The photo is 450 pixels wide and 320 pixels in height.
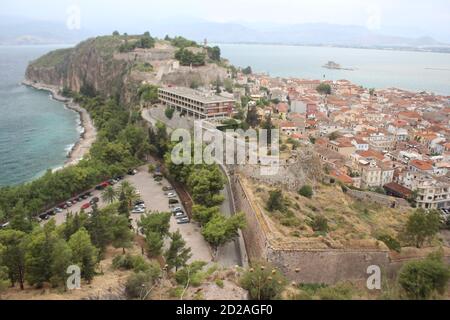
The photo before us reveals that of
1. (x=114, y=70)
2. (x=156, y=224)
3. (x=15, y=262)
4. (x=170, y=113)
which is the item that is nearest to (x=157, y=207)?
(x=156, y=224)

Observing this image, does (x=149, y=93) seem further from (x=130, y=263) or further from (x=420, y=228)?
(x=420, y=228)

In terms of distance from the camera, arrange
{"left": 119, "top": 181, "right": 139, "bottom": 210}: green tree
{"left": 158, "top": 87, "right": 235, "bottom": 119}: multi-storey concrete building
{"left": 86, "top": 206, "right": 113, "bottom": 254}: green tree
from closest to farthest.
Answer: {"left": 86, "top": 206, "right": 113, "bottom": 254}: green tree → {"left": 119, "top": 181, "right": 139, "bottom": 210}: green tree → {"left": 158, "top": 87, "right": 235, "bottom": 119}: multi-storey concrete building

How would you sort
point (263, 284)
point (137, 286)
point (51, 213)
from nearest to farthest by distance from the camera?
point (263, 284) < point (137, 286) < point (51, 213)

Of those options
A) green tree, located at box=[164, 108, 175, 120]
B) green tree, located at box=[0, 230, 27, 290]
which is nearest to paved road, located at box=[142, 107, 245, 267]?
green tree, located at box=[164, 108, 175, 120]

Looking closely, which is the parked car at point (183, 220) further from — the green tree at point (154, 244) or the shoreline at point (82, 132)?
the shoreline at point (82, 132)

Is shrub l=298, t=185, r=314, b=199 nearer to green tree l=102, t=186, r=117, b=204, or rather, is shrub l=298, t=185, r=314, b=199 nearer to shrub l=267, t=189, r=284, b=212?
shrub l=267, t=189, r=284, b=212

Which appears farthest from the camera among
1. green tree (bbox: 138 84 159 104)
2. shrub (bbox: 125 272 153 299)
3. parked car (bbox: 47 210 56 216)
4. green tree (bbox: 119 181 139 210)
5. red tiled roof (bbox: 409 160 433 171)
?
green tree (bbox: 138 84 159 104)
